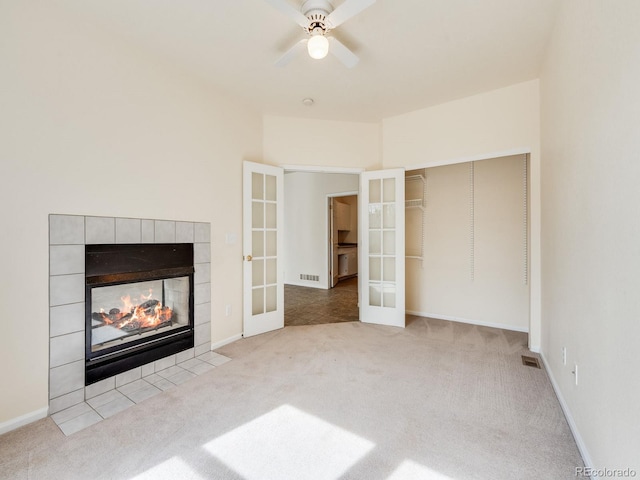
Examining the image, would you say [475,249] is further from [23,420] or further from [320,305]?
[23,420]

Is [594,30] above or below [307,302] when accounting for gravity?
above

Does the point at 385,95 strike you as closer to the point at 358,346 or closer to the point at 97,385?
the point at 358,346

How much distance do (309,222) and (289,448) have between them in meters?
5.48

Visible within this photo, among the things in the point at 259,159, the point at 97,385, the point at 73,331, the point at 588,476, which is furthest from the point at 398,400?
the point at 259,159

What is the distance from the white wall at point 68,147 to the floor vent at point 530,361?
3.35m

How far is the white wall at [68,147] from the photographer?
1776 mm

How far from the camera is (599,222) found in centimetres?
133

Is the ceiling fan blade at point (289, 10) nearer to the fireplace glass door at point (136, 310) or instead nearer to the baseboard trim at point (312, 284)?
the fireplace glass door at point (136, 310)

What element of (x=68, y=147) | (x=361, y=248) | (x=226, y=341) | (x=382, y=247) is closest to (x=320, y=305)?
(x=361, y=248)

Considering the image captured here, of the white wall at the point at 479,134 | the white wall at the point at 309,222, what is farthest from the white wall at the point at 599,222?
the white wall at the point at 309,222

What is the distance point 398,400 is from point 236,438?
3.64 ft

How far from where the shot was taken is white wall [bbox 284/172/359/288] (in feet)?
21.2

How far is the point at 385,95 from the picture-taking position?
3252mm

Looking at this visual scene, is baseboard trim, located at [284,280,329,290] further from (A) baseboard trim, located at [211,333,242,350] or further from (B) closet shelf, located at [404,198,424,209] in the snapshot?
(A) baseboard trim, located at [211,333,242,350]
